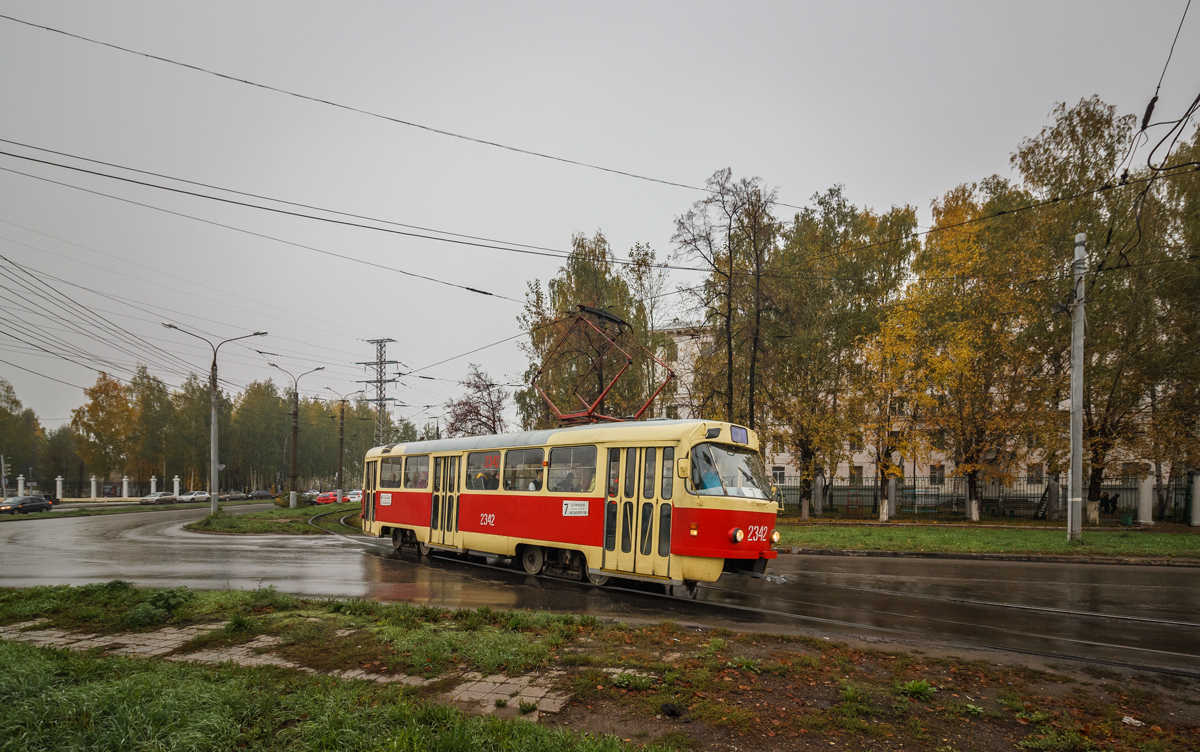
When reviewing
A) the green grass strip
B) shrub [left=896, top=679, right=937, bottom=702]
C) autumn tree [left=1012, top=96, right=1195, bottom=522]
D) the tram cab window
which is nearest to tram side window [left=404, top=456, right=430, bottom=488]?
the tram cab window

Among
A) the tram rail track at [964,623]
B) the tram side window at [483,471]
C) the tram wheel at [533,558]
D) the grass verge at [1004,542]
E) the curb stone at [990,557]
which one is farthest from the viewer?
the grass verge at [1004,542]

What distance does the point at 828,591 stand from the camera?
472 inches

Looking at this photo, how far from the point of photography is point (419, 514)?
57.1ft

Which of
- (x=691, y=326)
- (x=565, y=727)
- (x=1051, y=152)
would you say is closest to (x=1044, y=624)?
(x=565, y=727)

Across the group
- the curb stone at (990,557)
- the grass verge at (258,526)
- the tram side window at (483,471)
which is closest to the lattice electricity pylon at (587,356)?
the curb stone at (990,557)

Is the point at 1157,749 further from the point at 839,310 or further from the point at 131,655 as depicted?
the point at 839,310

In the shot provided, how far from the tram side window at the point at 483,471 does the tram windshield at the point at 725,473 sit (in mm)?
5572

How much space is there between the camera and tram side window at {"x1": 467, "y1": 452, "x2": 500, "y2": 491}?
1469 centimetres

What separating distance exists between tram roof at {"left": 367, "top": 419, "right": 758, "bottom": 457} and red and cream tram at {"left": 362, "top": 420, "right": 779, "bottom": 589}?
3cm

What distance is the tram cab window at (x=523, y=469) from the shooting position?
13.5m

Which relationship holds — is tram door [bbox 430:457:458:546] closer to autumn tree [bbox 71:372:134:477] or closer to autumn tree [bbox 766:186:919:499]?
autumn tree [bbox 766:186:919:499]

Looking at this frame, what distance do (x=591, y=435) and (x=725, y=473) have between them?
281 cm

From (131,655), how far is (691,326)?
2127cm

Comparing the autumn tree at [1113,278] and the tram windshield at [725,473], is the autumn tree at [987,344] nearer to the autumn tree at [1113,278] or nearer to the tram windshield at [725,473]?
the autumn tree at [1113,278]
